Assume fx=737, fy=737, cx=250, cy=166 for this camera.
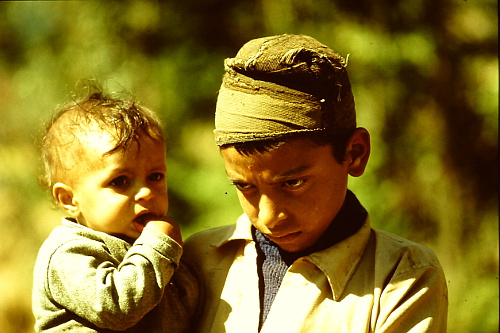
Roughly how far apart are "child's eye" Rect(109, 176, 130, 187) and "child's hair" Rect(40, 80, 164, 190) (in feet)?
0.37

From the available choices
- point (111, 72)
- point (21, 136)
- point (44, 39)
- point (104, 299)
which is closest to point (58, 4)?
point (44, 39)

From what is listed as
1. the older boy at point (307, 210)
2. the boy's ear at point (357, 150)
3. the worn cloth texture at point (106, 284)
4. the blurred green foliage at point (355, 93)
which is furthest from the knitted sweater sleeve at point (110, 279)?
the blurred green foliage at point (355, 93)

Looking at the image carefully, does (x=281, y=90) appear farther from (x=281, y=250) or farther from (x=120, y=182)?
(x=120, y=182)

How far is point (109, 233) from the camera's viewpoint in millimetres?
2834

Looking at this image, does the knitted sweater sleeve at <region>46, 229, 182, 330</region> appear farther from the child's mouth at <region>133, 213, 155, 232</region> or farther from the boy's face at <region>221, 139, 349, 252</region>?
the boy's face at <region>221, 139, 349, 252</region>

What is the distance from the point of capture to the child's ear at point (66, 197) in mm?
2896

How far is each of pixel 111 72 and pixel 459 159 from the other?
2.72 m

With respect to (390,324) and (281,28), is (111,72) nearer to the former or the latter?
(281,28)

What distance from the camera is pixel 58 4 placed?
5.71 m

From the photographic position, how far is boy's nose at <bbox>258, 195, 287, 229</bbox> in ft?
8.20

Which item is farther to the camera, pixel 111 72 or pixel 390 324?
pixel 111 72

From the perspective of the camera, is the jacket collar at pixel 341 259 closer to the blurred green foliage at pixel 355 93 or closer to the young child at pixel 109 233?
the young child at pixel 109 233

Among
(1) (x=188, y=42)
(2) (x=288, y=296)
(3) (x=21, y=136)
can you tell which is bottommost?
(3) (x=21, y=136)

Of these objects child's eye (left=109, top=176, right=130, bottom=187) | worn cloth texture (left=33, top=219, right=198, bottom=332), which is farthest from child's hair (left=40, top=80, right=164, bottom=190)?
worn cloth texture (left=33, top=219, right=198, bottom=332)
